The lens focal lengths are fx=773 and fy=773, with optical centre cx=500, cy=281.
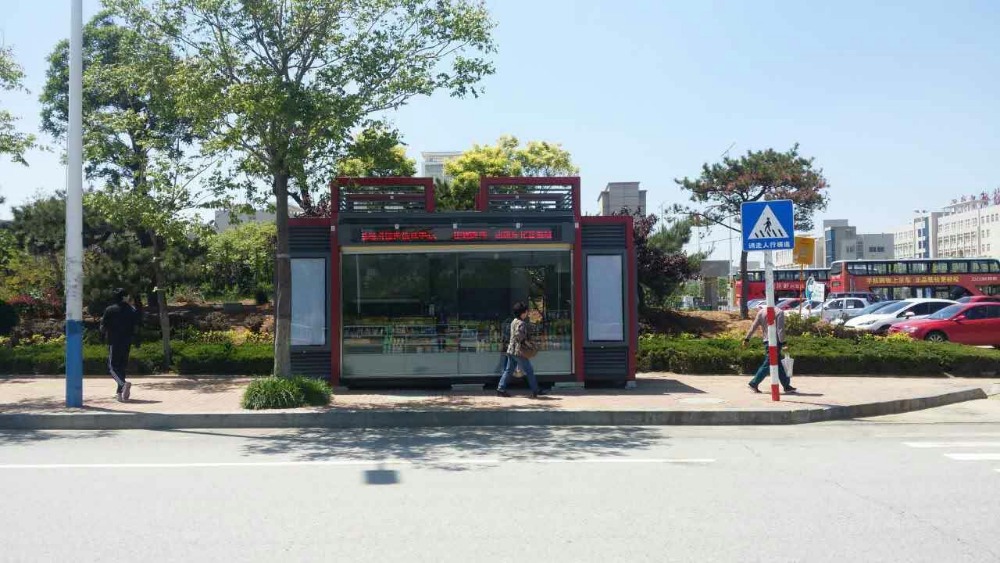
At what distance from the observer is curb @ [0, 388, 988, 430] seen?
10961 millimetres

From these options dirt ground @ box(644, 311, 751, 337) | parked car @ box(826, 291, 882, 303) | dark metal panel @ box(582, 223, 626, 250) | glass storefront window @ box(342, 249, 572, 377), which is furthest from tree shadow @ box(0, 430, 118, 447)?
parked car @ box(826, 291, 882, 303)

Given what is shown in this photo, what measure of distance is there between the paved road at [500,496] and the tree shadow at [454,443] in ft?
0.12

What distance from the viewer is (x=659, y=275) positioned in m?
26.5

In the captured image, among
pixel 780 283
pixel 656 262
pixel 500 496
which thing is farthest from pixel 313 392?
pixel 780 283

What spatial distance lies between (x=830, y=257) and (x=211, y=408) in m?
109

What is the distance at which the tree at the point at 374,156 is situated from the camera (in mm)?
12516

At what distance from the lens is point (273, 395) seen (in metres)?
11.6

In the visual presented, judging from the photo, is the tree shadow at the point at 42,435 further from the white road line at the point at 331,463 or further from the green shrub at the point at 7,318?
the green shrub at the point at 7,318

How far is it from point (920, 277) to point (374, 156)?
4101 cm

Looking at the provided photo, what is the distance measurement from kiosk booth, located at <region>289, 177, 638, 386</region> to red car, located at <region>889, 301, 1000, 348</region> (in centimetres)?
1310

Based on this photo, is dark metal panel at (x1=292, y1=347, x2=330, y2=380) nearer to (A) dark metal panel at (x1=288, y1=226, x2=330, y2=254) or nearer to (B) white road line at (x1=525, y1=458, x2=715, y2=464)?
(A) dark metal panel at (x1=288, y1=226, x2=330, y2=254)

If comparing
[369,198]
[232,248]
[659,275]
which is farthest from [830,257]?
[369,198]

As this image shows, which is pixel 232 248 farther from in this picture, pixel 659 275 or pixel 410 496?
pixel 410 496

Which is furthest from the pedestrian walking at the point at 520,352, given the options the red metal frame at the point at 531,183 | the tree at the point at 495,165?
the tree at the point at 495,165
